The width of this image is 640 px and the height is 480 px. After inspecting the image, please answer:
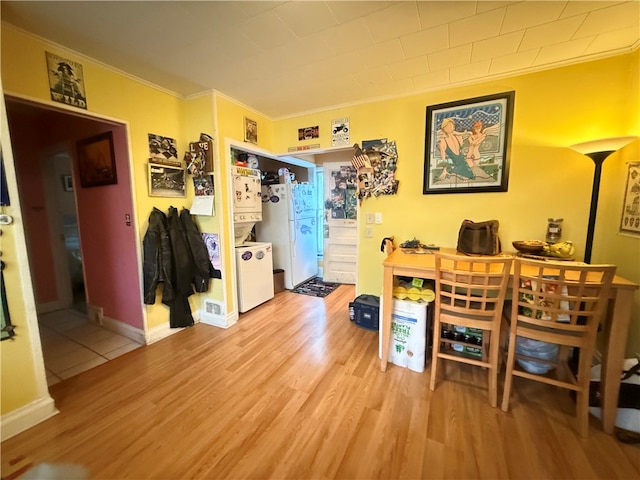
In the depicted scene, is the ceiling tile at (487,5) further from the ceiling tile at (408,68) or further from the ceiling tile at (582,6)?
the ceiling tile at (408,68)

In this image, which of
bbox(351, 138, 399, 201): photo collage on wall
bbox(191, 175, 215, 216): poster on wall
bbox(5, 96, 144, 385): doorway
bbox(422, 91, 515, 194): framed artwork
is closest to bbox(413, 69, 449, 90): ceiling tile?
bbox(422, 91, 515, 194): framed artwork

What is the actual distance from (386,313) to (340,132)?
200 centimetres

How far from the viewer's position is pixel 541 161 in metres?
2.14

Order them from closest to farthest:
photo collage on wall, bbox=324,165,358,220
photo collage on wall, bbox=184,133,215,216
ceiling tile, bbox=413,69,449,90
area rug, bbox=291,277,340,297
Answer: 1. ceiling tile, bbox=413,69,449,90
2. photo collage on wall, bbox=184,133,215,216
3. area rug, bbox=291,277,340,297
4. photo collage on wall, bbox=324,165,358,220

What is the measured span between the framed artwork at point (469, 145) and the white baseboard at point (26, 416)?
10.7 feet

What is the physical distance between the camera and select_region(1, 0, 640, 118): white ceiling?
4.72 feet

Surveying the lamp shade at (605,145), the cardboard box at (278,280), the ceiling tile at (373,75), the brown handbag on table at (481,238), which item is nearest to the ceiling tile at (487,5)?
the ceiling tile at (373,75)

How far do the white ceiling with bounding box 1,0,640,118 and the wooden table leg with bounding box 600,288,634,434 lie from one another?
168cm

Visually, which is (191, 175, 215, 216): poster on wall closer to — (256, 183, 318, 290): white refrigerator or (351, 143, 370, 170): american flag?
(256, 183, 318, 290): white refrigerator

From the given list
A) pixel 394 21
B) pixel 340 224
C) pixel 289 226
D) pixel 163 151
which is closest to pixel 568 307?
pixel 394 21

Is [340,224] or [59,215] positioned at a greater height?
[59,215]

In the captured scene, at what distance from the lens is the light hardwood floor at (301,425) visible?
1257mm

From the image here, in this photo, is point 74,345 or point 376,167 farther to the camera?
point 376,167

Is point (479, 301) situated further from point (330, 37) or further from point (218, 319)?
point (218, 319)
